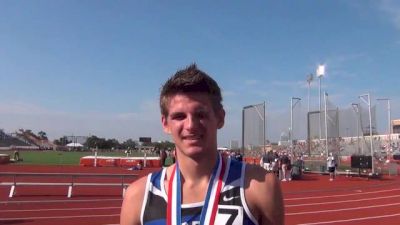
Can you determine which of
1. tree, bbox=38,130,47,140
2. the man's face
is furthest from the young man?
tree, bbox=38,130,47,140

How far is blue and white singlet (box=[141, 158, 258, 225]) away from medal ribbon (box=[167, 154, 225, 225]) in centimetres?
2

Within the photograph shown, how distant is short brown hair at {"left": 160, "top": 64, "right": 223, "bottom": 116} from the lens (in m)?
1.82

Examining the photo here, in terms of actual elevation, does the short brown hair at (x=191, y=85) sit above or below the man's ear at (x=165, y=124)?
above

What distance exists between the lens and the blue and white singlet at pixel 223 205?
1755 mm

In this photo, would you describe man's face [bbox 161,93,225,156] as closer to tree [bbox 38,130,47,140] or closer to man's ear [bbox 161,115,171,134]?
man's ear [bbox 161,115,171,134]

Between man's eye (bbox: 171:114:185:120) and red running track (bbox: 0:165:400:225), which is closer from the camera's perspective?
man's eye (bbox: 171:114:185:120)

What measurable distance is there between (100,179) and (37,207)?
7.89 m

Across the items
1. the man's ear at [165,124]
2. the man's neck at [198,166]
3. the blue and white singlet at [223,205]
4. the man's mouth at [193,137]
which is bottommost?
the blue and white singlet at [223,205]

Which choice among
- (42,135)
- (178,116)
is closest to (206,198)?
(178,116)

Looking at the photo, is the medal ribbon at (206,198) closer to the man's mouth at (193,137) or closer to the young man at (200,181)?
the young man at (200,181)

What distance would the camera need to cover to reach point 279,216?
1.85m

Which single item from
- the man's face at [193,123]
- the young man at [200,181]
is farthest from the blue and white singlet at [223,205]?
the man's face at [193,123]

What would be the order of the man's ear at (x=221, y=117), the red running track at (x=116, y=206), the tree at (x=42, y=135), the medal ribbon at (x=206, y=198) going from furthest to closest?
1. the tree at (x=42, y=135)
2. the red running track at (x=116, y=206)
3. the man's ear at (x=221, y=117)
4. the medal ribbon at (x=206, y=198)

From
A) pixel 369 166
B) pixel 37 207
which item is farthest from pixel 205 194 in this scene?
pixel 369 166
